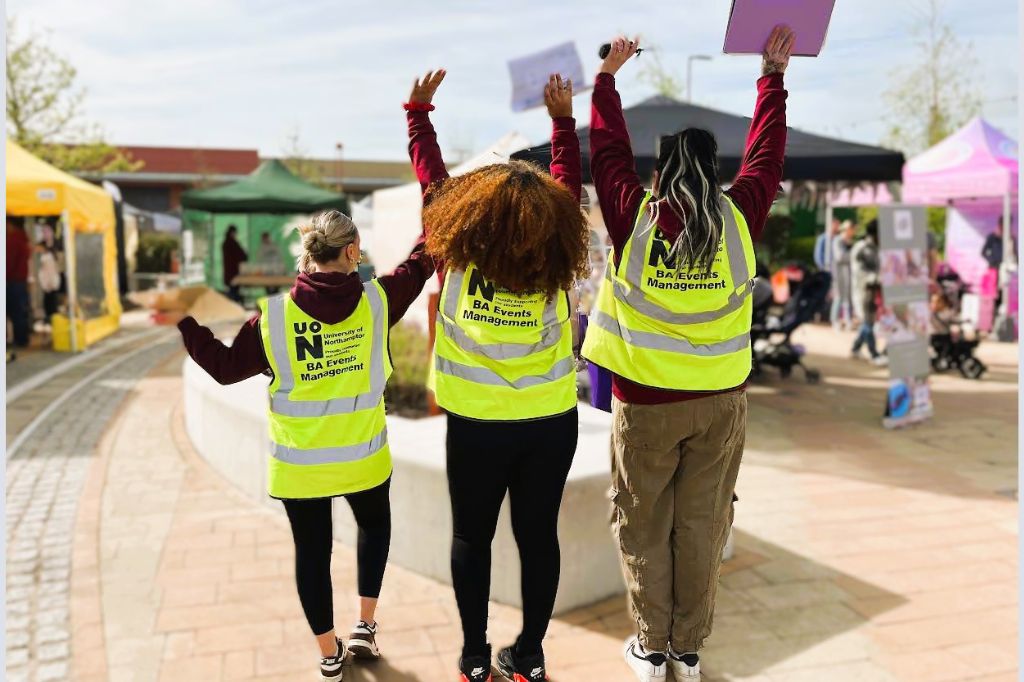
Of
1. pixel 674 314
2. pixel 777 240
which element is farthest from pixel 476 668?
pixel 777 240

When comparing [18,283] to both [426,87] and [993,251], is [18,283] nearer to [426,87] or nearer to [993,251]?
[426,87]

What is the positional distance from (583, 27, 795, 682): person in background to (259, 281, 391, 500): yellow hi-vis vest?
0.64 metres

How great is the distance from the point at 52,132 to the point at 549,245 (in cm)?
2108

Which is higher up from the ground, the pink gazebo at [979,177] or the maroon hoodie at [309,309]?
the pink gazebo at [979,177]

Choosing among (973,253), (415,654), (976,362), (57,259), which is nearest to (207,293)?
(415,654)

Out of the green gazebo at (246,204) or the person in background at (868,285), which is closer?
the person in background at (868,285)

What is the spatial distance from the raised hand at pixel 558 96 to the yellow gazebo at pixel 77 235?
10169 mm

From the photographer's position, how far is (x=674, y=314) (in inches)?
92.0

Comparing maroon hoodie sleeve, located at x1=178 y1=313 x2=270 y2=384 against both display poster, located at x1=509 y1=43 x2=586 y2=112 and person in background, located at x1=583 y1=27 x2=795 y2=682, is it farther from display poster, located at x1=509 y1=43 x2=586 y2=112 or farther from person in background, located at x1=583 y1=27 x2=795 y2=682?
display poster, located at x1=509 y1=43 x2=586 y2=112

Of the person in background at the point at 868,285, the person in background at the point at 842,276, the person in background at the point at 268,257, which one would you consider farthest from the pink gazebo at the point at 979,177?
the person in background at the point at 268,257

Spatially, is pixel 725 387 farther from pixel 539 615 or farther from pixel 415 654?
pixel 415 654

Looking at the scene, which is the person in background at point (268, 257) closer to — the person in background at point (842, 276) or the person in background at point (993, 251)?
the person in background at point (842, 276)

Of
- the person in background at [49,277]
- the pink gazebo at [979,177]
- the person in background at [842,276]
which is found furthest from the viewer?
the person in background at [842,276]

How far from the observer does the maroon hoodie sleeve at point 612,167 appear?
7.62 feet
